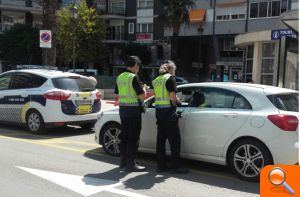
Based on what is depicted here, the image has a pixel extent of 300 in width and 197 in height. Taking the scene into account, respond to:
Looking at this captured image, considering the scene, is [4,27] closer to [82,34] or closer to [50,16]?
[82,34]

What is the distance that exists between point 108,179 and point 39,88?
15.9 feet

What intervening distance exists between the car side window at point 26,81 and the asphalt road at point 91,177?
217 cm

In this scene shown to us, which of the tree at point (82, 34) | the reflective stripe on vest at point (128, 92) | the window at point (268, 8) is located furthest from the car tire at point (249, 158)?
the tree at point (82, 34)

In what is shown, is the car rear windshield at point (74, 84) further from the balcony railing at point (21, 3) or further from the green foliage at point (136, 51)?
the balcony railing at point (21, 3)

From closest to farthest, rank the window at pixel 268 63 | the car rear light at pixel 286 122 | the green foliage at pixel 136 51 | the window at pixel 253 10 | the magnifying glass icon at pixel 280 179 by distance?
the magnifying glass icon at pixel 280 179 → the car rear light at pixel 286 122 → the window at pixel 268 63 → the window at pixel 253 10 → the green foliage at pixel 136 51

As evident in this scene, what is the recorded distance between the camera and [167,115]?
6895 millimetres

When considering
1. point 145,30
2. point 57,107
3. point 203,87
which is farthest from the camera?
point 145,30

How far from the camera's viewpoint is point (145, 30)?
54094mm

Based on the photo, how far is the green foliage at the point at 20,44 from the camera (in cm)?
4681

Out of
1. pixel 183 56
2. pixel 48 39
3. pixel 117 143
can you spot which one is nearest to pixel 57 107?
pixel 117 143

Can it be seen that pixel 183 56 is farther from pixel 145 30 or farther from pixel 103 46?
pixel 103 46

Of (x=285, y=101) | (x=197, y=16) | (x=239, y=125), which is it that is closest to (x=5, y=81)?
(x=239, y=125)

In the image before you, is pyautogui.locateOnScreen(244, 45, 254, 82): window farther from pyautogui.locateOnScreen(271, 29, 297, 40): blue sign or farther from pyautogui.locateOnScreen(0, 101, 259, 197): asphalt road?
pyautogui.locateOnScreen(0, 101, 259, 197): asphalt road

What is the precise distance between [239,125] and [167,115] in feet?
3.65
